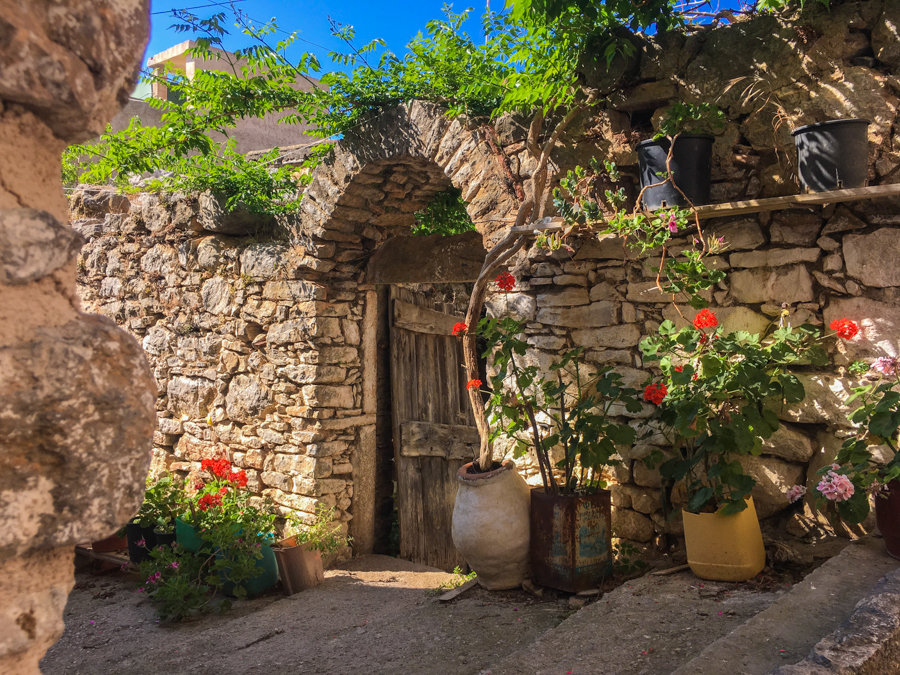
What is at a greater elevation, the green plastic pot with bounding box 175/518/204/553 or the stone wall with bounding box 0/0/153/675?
the stone wall with bounding box 0/0/153/675

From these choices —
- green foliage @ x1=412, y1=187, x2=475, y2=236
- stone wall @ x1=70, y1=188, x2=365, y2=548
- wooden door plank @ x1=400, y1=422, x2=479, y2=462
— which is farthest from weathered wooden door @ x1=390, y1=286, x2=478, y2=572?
green foliage @ x1=412, y1=187, x2=475, y2=236

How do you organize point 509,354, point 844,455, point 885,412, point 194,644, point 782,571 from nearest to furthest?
point 885,412, point 844,455, point 782,571, point 509,354, point 194,644

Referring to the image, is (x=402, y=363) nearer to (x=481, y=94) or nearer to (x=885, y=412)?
(x=481, y=94)

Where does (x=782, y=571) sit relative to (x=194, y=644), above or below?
above

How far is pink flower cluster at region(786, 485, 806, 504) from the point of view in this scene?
109 inches

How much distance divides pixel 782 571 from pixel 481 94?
287 cm

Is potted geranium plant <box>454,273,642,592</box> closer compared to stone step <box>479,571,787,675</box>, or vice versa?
stone step <box>479,571,787,675</box>

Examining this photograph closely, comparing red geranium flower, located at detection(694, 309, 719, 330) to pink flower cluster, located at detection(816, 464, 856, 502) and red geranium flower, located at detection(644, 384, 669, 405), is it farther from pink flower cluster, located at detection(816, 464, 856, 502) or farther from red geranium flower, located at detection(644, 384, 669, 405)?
pink flower cluster, located at detection(816, 464, 856, 502)

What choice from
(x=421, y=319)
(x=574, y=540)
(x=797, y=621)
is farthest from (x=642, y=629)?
(x=421, y=319)

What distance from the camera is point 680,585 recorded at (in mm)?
2801

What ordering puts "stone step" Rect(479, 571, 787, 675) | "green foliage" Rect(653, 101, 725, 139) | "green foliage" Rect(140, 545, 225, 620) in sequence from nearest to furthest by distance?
"stone step" Rect(479, 571, 787, 675)
"green foliage" Rect(653, 101, 725, 139)
"green foliage" Rect(140, 545, 225, 620)

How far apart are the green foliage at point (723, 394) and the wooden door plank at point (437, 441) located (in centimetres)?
226

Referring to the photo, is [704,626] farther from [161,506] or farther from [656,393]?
[161,506]

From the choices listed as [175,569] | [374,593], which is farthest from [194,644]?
[374,593]
